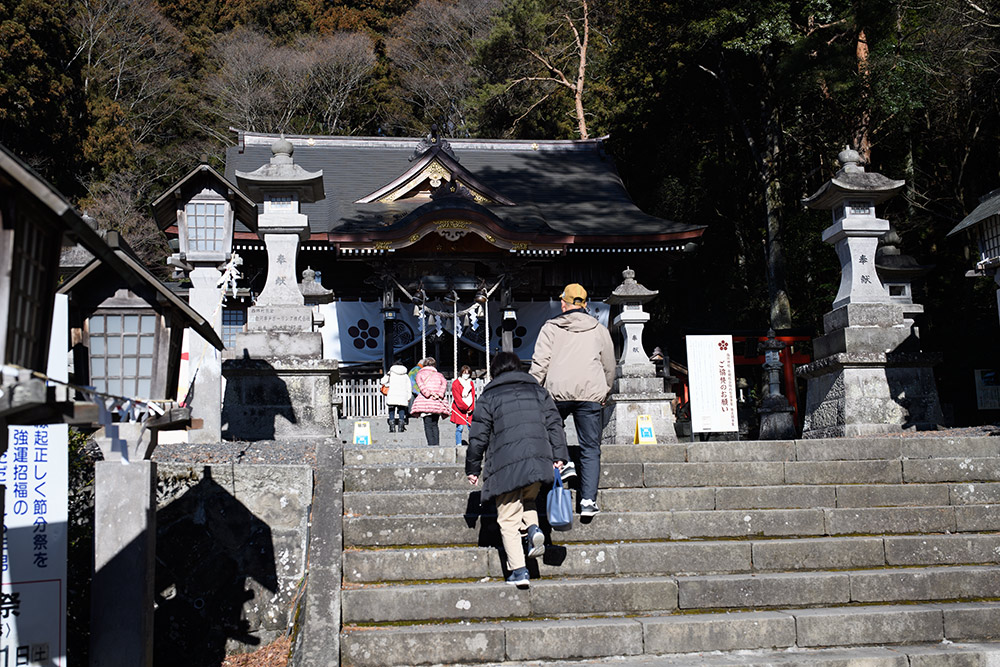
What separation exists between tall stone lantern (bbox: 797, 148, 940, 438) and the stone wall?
5.53 meters

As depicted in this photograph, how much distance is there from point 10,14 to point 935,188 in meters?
22.8

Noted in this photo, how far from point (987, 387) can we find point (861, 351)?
333 inches

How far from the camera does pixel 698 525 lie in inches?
224

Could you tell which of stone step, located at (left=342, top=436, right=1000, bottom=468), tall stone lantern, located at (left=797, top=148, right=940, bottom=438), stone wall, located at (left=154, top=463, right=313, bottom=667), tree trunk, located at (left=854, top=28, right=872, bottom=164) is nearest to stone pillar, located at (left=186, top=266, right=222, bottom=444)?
stone wall, located at (left=154, top=463, right=313, bottom=667)

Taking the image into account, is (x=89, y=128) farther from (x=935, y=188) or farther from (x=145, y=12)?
(x=935, y=188)

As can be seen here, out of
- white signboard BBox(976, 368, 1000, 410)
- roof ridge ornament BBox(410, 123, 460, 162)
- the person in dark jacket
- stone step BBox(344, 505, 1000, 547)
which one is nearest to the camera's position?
the person in dark jacket

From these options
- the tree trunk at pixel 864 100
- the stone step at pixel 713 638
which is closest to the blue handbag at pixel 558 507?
the stone step at pixel 713 638

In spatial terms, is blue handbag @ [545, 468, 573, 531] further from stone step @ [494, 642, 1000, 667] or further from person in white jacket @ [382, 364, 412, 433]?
person in white jacket @ [382, 364, 412, 433]

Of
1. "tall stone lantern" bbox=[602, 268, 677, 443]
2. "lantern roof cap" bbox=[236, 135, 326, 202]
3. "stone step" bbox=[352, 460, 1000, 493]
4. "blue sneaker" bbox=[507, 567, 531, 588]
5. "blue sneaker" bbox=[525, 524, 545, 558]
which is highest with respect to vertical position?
"lantern roof cap" bbox=[236, 135, 326, 202]

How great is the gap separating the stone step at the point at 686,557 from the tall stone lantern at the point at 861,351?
3102 millimetres

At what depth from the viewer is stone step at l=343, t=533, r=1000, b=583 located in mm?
5195

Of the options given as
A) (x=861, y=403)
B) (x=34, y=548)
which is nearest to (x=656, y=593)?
(x=34, y=548)

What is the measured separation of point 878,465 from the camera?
246 inches

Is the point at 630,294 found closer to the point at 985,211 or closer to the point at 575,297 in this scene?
the point at 985,211
